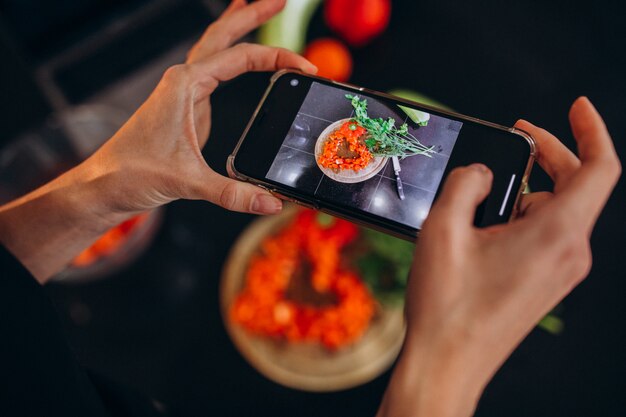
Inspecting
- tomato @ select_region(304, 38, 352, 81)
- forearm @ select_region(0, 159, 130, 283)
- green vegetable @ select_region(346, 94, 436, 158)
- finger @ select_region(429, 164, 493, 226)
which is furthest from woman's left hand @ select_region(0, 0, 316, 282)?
tomato @ select_region(304, 38, 352, 81)

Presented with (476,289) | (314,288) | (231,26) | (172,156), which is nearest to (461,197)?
(476,289)

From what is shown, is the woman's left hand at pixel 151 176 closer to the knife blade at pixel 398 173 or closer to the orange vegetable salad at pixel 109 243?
the knife blade at pixel 398 173

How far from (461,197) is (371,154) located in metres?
0.20

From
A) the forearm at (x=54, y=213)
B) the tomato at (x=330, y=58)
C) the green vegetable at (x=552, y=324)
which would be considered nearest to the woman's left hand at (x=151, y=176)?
the forearm at (x=54, y=213)

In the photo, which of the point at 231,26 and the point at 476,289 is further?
the point at 231,26

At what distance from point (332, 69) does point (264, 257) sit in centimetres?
50

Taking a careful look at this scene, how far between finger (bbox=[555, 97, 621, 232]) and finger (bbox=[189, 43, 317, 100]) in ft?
1.35

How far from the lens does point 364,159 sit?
0.67 m

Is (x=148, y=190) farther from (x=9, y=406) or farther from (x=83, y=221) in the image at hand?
(x=9, y=406)

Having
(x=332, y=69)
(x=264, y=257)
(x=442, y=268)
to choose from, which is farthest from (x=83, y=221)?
(x=332, y=69)

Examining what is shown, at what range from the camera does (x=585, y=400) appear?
0.98 meters

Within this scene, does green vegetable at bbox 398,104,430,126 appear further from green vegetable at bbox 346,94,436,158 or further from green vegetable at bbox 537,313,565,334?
green vegetable at bbox 537,313,565,334

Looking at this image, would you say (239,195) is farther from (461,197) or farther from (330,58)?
(330,58)

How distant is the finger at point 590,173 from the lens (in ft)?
1.51
